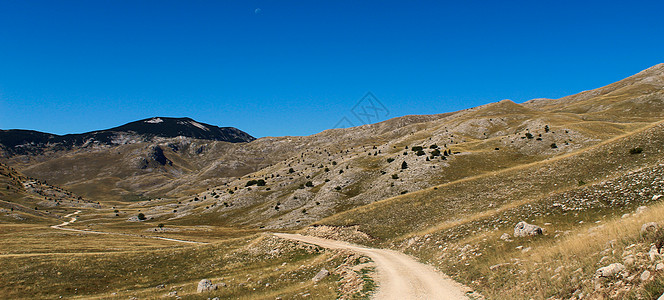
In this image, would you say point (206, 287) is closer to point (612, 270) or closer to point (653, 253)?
point (612, 270)

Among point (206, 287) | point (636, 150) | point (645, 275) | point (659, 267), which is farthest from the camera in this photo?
point (636, 150)

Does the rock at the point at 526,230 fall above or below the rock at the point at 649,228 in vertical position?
below

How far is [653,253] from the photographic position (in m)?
11.6

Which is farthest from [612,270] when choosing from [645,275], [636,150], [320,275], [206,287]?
[636,150]

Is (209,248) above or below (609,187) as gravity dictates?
below

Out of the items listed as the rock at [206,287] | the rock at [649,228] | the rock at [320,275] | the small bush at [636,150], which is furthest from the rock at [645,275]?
the small bush at [636,150]

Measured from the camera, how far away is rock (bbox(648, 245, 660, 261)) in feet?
37.0

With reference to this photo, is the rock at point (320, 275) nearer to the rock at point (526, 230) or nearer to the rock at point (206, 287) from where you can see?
the rock at point (206, 287)

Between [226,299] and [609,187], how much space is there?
37308 mm

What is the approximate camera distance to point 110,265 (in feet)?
122

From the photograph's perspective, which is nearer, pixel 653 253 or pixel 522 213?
pixel 653 253

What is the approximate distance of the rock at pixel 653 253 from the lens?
11.3 m

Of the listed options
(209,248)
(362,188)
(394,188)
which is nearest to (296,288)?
(209,248)

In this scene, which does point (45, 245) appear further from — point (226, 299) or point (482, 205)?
point (482, 205)
